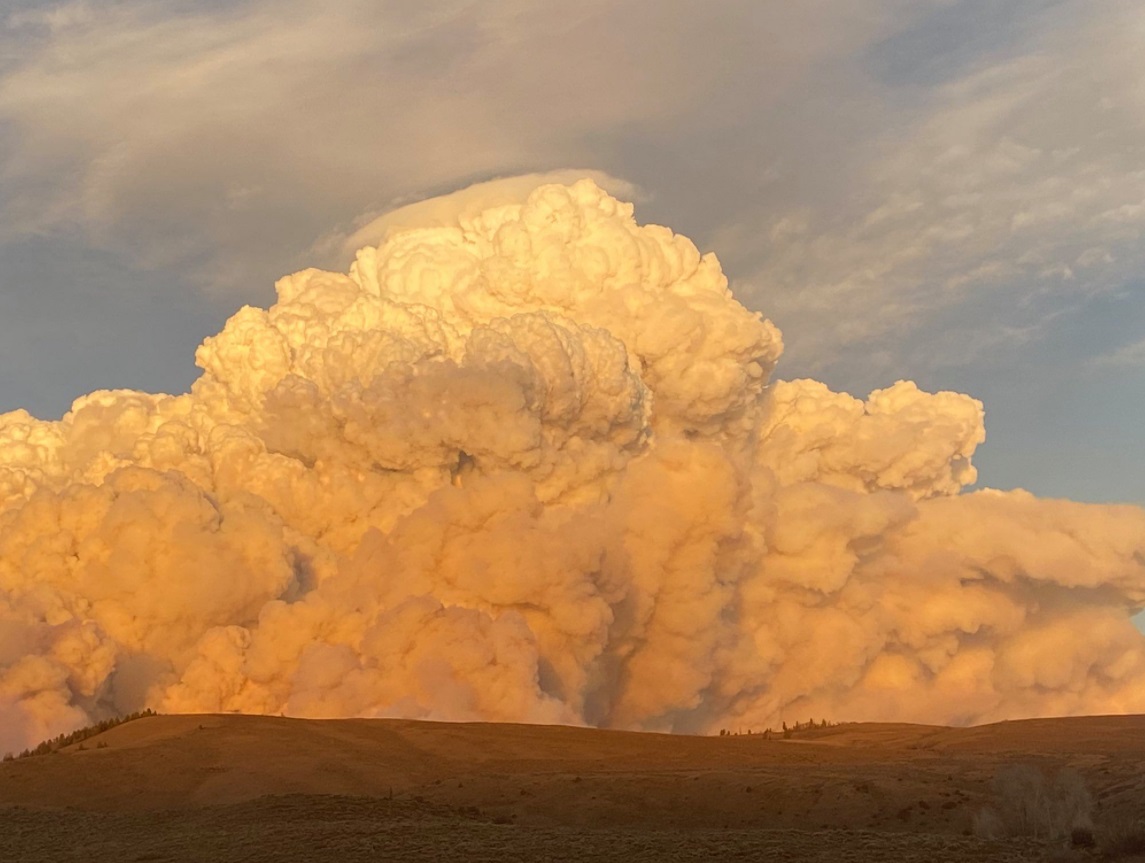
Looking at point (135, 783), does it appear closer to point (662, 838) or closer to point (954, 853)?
point (662, 838)

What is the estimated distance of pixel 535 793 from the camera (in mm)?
27516

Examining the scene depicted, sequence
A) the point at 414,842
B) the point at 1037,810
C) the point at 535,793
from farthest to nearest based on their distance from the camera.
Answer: the point at 535,793 < the point at 1037,810 < the point at 414,842

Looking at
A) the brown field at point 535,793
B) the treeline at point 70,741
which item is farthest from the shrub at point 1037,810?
the treeline at point 70,741

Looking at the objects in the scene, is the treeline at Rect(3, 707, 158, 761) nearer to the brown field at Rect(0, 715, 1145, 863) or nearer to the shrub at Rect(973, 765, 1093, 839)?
the brown field at Rect(0, 715, 1145, 863)

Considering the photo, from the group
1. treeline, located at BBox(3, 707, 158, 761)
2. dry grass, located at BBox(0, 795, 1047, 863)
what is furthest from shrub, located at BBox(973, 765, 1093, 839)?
treeline, located at BBox(3, 707, 158, 761)

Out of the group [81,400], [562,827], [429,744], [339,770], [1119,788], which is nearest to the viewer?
[562,827]

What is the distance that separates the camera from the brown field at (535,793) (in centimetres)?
2075

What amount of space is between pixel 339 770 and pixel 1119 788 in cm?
1564

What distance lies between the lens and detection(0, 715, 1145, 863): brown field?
20.8 metres

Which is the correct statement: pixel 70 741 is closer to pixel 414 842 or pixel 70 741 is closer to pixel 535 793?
pixel 535 793

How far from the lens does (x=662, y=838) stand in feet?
70.4

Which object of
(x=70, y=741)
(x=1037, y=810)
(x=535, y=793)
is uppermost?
(x=70, y=741)

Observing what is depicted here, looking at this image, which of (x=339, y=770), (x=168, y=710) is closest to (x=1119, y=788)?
(x=339, y=770)

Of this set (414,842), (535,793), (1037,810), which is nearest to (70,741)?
(535,793)
